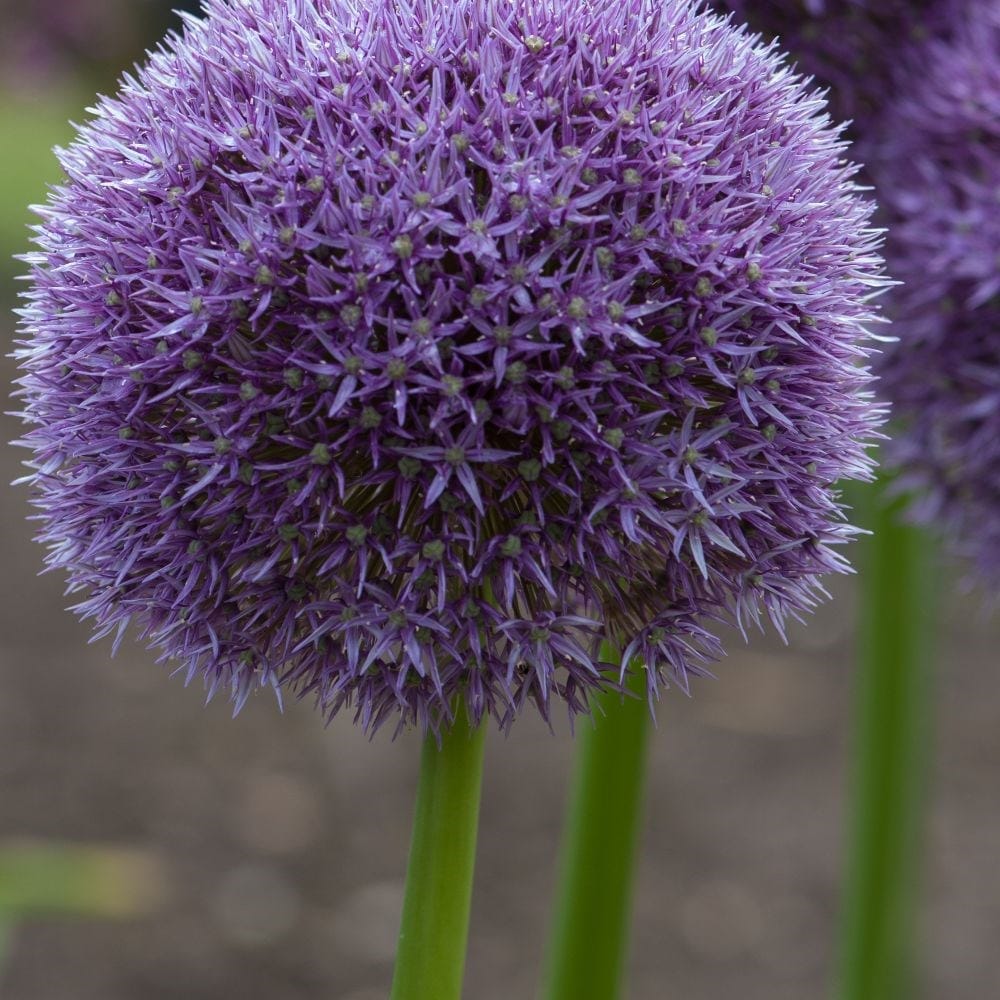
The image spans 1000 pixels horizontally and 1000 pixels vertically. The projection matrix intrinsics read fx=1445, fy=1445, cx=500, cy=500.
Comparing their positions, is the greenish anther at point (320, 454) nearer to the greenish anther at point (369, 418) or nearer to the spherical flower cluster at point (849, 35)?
the greenish anther at point (369, 418)

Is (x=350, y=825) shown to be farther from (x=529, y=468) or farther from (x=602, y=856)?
(x=529, y=468)

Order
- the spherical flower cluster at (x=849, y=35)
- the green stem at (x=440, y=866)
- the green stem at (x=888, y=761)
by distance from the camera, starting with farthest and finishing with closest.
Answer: the green stem at (x=888, y=761) < the spherical flower cluster at (x=849, y=35) < the green stem at (x=440, y=866)

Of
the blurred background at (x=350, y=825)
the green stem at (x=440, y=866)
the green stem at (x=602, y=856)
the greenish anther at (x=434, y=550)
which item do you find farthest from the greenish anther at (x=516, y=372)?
the blurred background at (x=350, y=825)

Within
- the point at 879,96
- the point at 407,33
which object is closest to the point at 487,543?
the point at 407,33

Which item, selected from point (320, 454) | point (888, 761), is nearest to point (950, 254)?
point (888, 761)

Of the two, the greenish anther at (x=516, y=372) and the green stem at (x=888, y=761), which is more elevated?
the greenish anther at (x=516, y=372)

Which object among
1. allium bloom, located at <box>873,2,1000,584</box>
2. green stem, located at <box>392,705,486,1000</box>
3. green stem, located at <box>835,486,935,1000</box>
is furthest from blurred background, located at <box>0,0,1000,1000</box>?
green stem, located at <box>392,705,486,1000</box>

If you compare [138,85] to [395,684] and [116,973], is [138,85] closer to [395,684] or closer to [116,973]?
[395,684]
